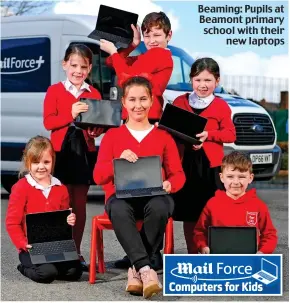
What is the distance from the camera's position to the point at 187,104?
5.84 metres

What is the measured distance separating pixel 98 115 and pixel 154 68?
0.50 meters

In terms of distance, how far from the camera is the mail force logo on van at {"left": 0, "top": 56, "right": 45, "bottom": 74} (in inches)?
435

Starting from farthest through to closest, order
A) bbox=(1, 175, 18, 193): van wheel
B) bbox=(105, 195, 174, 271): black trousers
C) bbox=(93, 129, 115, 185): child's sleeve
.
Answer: bbox=(1, 175, 18, 193): van wheel
bbox=(93, 129, 115, 185): child's sleeve
bbox=(105, 195, 174, 271): black trousers

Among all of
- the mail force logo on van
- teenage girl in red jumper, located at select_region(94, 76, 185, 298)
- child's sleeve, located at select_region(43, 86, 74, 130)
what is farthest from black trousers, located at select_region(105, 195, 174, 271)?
the mail force logo on van

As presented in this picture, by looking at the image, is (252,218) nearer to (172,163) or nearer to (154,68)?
(172,163)

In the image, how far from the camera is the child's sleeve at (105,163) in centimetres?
527

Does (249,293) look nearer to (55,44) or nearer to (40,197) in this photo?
(40,197)

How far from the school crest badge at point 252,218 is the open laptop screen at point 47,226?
117 centimetres

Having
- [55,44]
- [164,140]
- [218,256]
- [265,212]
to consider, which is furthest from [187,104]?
[55,44]

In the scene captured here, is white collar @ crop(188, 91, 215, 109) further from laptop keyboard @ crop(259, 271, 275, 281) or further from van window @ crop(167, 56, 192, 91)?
van window @ crop(167, 56, 192, 91)

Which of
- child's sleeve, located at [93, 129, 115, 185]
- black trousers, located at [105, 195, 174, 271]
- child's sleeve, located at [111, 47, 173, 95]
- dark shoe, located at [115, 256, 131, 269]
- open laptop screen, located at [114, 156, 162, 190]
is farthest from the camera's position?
dark shoe, located at [115, 256, 131, 269]

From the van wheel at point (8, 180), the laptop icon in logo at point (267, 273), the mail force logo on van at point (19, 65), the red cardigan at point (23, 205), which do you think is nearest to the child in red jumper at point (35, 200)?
the red cardigan at point (23, 205)

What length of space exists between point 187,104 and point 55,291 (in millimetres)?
1564

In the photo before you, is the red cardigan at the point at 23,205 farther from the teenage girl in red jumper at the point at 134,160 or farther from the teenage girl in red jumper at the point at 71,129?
the teenage girl in red jumper at the point at 134,160
